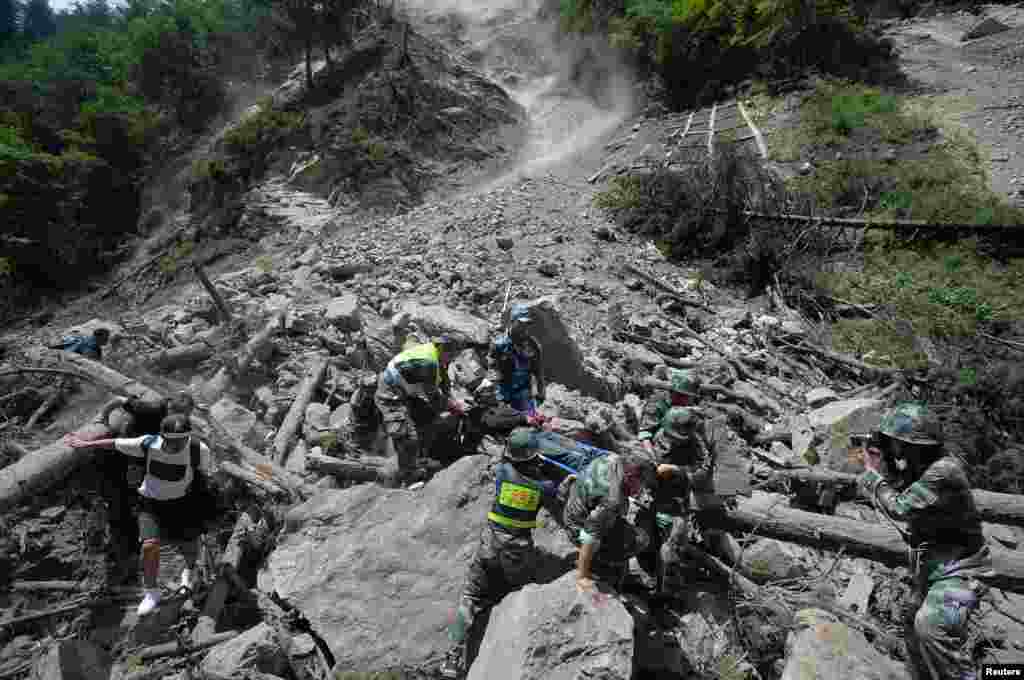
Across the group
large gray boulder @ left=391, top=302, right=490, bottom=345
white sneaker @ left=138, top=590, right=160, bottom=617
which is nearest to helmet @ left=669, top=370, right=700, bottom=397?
large gray boulder @ left=391, top=302, right=490, bottom=345

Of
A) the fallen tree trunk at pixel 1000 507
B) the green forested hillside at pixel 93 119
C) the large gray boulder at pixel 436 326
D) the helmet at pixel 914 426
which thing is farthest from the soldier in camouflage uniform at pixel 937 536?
the green forested hillside at pixel 93 119

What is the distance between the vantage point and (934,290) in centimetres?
826

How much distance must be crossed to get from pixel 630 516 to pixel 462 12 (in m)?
A: 36.2

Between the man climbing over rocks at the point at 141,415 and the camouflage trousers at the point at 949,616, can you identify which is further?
the man climbing over rocks at the point at 141,415

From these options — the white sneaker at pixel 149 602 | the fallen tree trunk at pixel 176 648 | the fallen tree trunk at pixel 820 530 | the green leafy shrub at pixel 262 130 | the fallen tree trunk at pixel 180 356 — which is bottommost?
the fallen tree trunk at pixel 820 530

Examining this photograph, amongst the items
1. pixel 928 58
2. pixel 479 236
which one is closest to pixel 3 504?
pixel 479 236

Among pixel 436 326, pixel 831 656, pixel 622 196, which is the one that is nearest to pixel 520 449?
pixel 831 656

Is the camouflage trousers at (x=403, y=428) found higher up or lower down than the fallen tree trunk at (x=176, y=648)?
higher up

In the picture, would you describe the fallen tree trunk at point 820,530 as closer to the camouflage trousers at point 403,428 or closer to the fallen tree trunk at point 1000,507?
the fallen tree trunk at point 1000,507

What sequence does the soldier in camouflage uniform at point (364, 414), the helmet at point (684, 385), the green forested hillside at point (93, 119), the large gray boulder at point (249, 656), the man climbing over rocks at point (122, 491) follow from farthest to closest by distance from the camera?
the green forested hillside at point (93, 119)
the soldier in camouflage uniform at point (364, 414)
the man climbing over rocks at point (122, 491)
the helmet at point (684, 385)
the large gray boulder at point (249, 656)

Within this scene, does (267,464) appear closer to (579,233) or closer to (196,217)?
(579,233)

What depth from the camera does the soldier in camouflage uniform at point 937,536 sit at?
284 cm

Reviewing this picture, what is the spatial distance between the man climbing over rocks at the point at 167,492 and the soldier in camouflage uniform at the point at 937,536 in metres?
5.25

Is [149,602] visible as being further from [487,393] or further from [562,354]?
[562,354]
